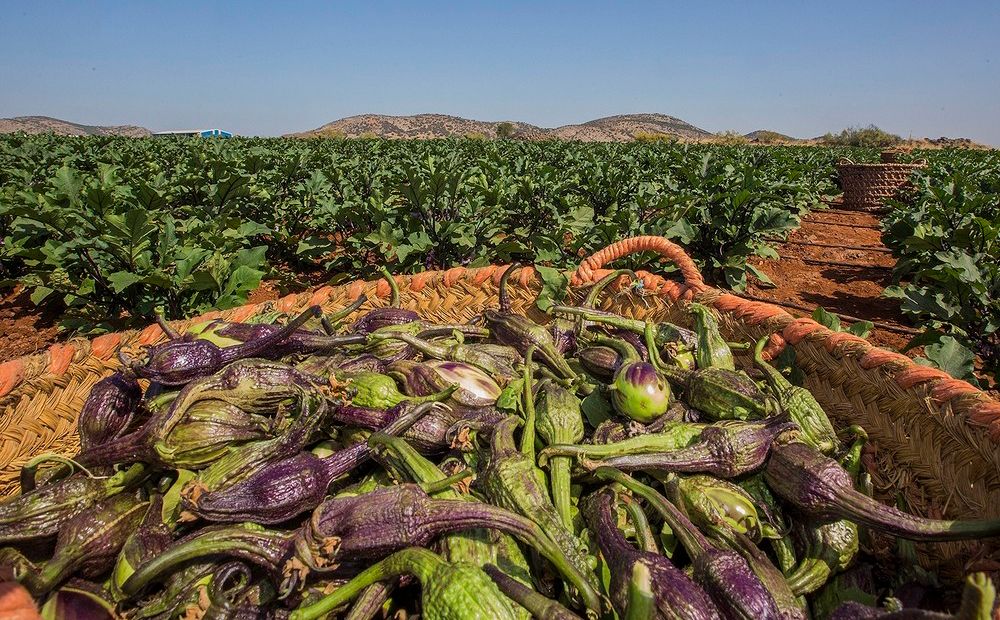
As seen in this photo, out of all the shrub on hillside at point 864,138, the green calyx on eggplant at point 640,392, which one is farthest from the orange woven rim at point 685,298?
the shrub on hillside at point 864,138

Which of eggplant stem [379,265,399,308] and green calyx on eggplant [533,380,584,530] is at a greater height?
eggplant stem [379,265,399,308]

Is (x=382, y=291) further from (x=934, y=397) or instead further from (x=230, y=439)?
(x=934, y=397)

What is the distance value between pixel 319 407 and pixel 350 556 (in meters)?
0.64

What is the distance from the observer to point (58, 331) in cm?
632

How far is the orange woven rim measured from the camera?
2.00 meters

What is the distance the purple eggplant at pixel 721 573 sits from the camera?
4.69 feet

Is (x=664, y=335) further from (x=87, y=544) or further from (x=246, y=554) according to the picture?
(x=87, y=544)

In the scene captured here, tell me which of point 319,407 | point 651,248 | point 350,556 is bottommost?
point 350,556

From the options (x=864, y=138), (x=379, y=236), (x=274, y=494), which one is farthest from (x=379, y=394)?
(x=864, y=138)

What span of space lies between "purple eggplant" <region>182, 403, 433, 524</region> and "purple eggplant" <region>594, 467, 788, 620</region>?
102cm

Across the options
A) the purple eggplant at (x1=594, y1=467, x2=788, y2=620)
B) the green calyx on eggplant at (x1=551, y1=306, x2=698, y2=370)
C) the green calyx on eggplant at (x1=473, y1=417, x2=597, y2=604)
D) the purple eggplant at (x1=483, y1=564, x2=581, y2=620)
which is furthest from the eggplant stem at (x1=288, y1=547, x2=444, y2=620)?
the green calyx on eggplant at (x1=551, y1=306, x2=698, y2=370)

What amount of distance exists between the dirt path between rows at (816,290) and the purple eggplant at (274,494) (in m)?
5.41

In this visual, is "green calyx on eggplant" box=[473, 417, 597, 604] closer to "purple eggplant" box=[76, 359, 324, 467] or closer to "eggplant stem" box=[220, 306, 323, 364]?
"purple eggplant" box=[76, 359, 324, 467]

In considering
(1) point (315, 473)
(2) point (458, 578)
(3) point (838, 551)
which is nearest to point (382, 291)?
(1) point (315, 473)
